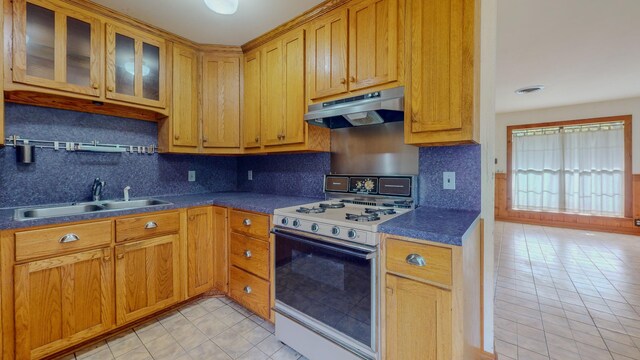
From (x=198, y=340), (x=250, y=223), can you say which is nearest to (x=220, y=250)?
(x=250, y=223)

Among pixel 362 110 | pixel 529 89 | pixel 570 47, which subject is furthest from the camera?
pixel 529 89

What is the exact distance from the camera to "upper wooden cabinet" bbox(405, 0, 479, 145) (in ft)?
4.57

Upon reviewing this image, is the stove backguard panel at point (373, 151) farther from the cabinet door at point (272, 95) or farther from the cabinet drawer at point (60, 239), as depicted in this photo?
the cabinet drawer at point (60, 239)

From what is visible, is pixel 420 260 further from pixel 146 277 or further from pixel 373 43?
pixel 146 277

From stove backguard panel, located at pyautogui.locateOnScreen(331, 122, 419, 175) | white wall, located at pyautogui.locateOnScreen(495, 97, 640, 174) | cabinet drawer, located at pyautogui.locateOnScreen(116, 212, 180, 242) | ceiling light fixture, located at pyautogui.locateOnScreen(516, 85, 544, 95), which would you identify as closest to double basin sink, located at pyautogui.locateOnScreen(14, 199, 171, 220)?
cabinet drawer, located at pyautogui.locateOnScreen(116, 212, 180, 242)

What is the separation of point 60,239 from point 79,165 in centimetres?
84

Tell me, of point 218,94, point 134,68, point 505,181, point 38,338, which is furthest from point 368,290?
point 505,181

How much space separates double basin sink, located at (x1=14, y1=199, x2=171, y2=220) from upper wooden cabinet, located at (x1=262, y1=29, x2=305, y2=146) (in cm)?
119

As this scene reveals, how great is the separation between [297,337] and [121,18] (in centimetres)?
268

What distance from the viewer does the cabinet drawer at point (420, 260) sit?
1.12 m

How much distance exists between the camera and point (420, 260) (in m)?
1.19

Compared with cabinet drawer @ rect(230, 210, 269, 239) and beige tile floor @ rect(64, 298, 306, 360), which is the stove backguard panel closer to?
cabinet drawer @ rect(230, 210, 269, 239)

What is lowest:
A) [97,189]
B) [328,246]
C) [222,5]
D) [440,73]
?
[328,246]

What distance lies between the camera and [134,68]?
7.05 feet
